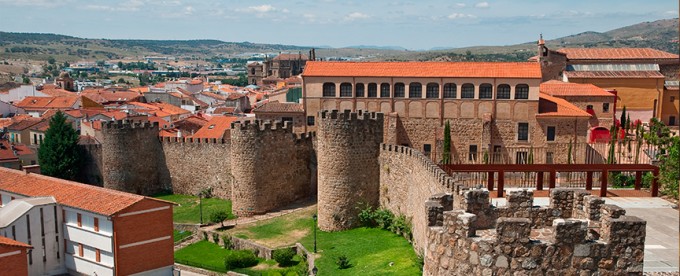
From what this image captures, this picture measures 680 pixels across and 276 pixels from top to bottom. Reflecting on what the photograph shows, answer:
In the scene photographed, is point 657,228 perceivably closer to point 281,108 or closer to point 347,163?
point 347,163

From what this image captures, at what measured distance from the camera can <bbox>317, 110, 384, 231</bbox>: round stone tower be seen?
2520cm

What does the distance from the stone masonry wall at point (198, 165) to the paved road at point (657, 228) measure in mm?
15709

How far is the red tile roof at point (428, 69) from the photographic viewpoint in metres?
37.6

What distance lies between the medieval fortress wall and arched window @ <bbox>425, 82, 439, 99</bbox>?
8.27ft

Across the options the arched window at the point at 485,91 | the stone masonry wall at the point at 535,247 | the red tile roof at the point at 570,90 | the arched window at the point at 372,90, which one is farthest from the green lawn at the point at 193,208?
the stone masonry wall at the point at 535,247

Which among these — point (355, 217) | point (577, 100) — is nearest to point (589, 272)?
point (355, 217)

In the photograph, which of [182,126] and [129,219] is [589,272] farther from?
[182,126]

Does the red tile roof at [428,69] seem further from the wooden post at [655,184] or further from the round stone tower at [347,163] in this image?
the wooden post at [655,184]

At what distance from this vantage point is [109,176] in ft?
114

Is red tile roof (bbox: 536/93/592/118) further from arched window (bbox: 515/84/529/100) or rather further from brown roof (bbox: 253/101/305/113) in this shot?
brown roof (bbox: 253/101/305/113)

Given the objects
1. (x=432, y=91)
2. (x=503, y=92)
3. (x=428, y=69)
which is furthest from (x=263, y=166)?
(x=503, y=92)

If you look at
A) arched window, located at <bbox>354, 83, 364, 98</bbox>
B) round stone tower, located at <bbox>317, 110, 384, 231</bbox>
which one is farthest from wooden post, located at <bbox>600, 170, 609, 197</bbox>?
arched window, located at <bbox>354, 83, 364, 98</bbox>

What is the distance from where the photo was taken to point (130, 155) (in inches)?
1361

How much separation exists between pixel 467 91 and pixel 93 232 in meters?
22.1
